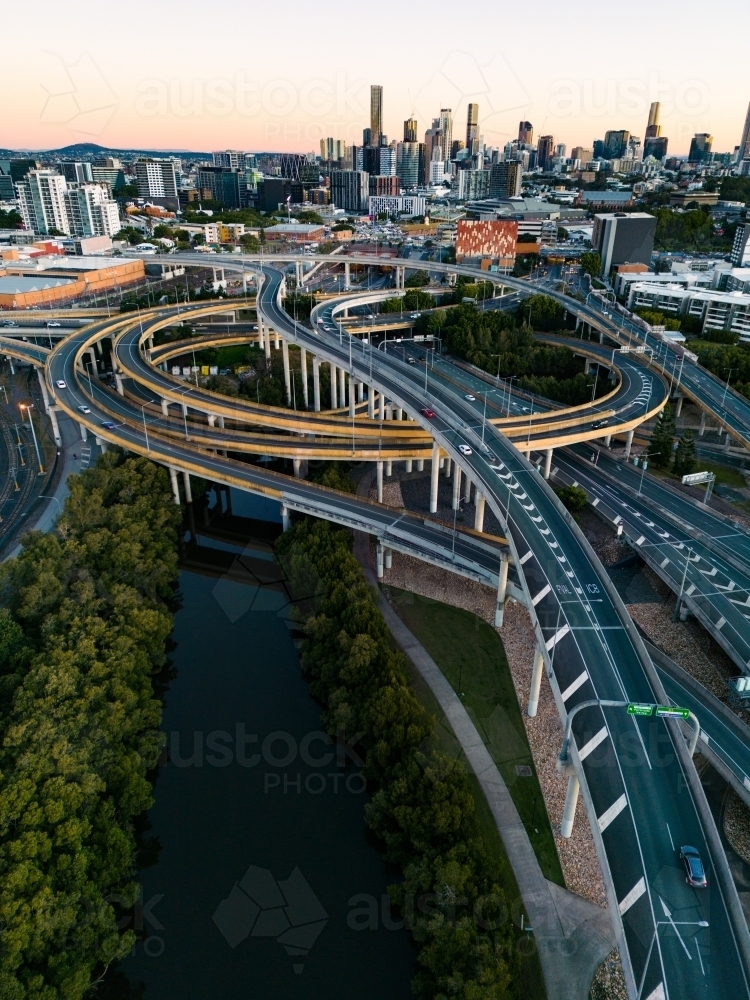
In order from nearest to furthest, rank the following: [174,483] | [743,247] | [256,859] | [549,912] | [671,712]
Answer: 1. [671,712]
2. [549,912]
3. [256,859]
4. [174,483]
5. [743,247]

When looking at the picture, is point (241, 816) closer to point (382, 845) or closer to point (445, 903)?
point (382, 845)

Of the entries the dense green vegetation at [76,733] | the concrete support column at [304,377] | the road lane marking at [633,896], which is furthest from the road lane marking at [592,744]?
the concrete support column at [304,377]

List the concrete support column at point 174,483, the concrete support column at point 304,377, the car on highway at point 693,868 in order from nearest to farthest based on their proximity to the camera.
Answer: the car on highway at point 693,868 < the concrete support column at point 174,483 < the concrete support column at point 304,377

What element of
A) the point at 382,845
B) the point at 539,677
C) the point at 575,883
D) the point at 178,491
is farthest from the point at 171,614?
the point at 575,883

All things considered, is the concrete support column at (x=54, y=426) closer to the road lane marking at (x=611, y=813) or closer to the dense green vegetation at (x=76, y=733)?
the dense green vegetation at (x=76, y=733)

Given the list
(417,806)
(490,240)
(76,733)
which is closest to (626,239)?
(490,240)

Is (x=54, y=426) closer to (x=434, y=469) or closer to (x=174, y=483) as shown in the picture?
(x=174, y=483)
